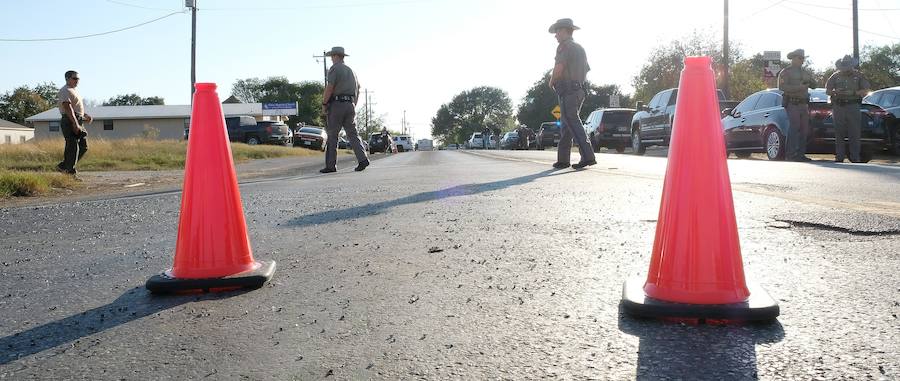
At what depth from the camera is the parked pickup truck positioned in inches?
→ 783

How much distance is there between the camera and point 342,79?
11.2m

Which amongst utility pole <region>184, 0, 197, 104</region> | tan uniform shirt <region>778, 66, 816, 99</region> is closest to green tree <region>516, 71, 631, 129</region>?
utility pole <region>184, 0, 197, 104</region>

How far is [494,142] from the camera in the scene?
65.0 m

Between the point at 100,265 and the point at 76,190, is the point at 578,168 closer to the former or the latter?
the point at 76,190

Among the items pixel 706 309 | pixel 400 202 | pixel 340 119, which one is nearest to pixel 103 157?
pixel 340 119

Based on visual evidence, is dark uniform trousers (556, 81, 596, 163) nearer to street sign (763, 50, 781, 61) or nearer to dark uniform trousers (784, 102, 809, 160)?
dark uniform trousers (784, 102, 809, 160)

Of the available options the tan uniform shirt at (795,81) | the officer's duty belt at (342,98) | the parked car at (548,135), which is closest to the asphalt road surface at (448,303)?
the officer's duty belt at (342,98)

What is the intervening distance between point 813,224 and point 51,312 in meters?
3.91

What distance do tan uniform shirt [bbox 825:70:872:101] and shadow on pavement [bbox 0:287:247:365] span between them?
12.2m

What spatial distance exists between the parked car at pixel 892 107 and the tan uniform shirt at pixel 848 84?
1.74 meters

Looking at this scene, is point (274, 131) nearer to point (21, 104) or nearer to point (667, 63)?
point (667, 63)

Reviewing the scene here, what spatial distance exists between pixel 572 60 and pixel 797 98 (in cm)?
532

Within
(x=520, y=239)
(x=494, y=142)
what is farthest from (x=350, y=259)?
(x=494, y=142)

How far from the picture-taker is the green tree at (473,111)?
174875mm
